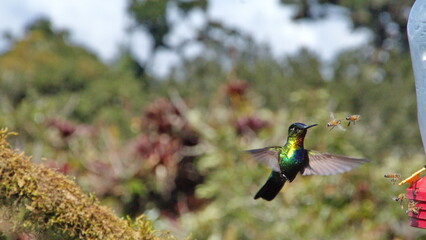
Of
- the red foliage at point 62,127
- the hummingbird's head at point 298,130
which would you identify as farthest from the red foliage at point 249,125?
the hummingbird's head at point 298,130

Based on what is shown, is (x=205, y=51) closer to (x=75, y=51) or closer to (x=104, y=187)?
(x=75, y=51)

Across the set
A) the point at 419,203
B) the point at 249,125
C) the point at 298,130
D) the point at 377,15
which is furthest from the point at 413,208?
the point at 377,15

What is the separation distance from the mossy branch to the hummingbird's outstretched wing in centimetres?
103

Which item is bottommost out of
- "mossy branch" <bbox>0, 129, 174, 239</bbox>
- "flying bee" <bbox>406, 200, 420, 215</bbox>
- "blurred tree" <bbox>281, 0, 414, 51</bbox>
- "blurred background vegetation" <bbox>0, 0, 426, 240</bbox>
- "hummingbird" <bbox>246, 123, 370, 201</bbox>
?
"mossy branch" <bbox>0, 129, 174, 239</bbox>

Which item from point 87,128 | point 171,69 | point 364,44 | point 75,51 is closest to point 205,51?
point 171,69

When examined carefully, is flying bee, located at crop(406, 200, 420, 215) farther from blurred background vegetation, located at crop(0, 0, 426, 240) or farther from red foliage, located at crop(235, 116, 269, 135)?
red foliage, located at crop(235, 116, 269, 135)

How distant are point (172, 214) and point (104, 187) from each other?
946 millimetres

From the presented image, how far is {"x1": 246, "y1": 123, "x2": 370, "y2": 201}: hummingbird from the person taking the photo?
323 centimetres

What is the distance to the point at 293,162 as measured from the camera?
3244mm

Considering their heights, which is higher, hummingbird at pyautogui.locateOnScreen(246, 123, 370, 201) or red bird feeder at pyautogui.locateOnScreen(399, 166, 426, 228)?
hummingbird at pyautogui.locateOnScreen(246, 123, 370, 201)

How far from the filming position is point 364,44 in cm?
Result: 2927

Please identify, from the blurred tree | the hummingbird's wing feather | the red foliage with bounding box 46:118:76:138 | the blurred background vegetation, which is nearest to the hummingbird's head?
the hummingbird's wing feather

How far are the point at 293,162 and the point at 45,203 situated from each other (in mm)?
1153

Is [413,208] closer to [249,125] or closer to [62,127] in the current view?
[249,125]
